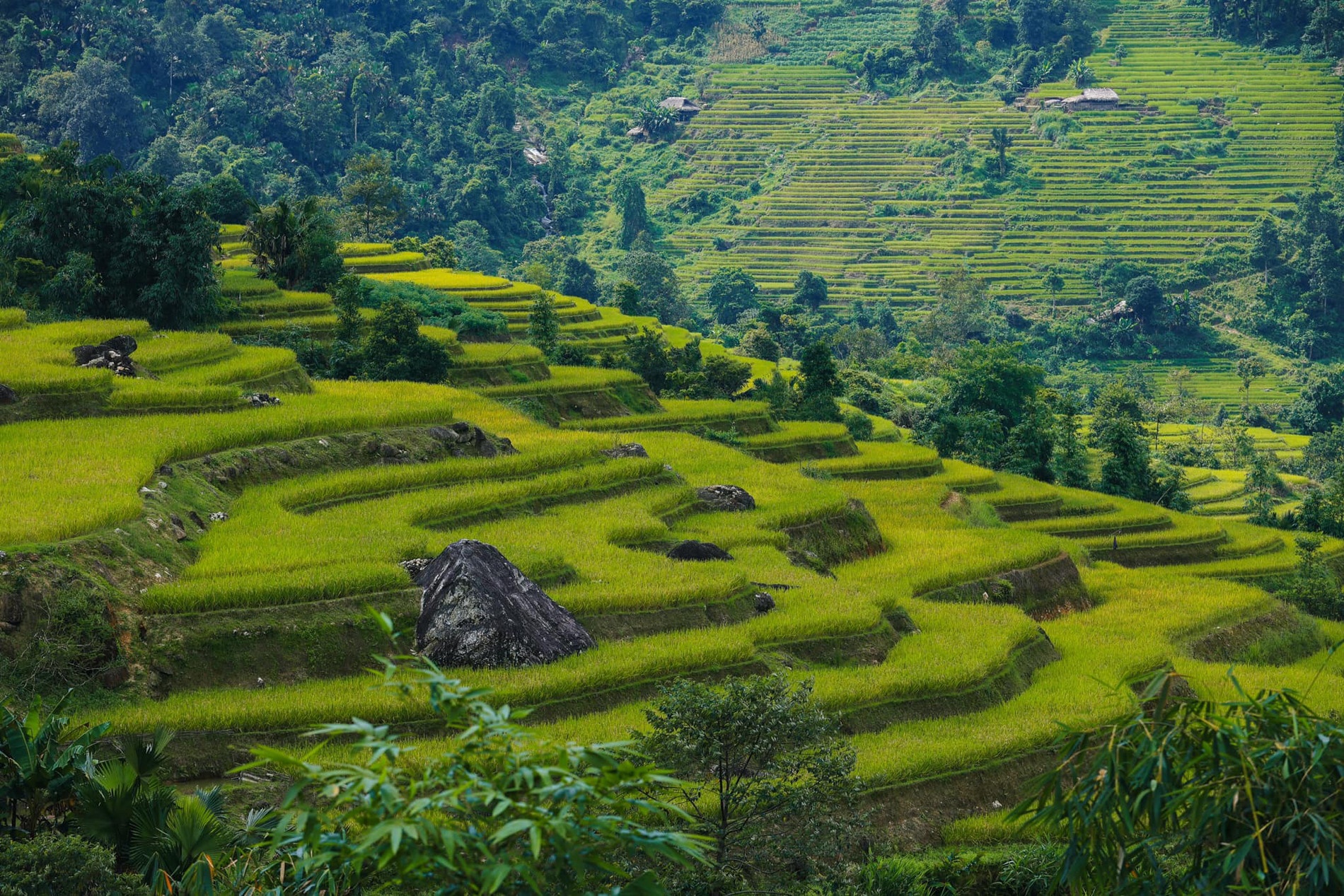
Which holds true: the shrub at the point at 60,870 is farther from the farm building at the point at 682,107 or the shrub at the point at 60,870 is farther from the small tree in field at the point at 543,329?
Result: the farm building at the point at 682,107

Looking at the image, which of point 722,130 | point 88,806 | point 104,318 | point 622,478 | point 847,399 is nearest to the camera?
point 88,806

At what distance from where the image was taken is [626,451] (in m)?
24.5

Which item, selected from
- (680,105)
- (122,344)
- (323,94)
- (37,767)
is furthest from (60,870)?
(680,105)

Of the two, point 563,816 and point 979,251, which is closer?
point 563,816

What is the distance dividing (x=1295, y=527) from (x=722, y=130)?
Answer: 82.5 m

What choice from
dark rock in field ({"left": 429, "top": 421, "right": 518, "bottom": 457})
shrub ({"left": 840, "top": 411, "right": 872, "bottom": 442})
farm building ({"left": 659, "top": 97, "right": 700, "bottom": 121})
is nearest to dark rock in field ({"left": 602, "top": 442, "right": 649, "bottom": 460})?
dark rock in field ({"left": 429, "top": 421, "right": 518, "bottom": 457})

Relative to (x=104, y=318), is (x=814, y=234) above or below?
below

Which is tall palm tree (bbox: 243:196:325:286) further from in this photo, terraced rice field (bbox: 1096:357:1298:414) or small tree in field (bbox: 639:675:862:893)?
terraced rice field (bbox: 1096:357:1298:414)

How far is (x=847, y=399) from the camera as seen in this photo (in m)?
57.1

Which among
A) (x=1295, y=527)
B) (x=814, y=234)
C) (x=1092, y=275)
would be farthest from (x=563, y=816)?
(x=814, y=234)

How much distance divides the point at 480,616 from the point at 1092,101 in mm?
107701

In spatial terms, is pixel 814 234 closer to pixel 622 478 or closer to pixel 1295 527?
pixel 1295 527

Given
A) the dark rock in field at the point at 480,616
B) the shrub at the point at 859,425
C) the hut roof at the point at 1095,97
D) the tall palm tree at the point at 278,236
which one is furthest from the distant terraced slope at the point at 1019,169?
the dark rock in field at the point at 480,616

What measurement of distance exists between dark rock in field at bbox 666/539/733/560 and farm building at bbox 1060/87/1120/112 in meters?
101
